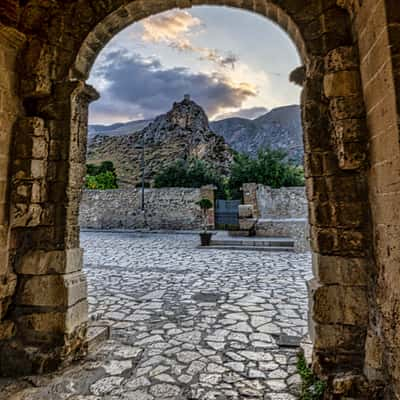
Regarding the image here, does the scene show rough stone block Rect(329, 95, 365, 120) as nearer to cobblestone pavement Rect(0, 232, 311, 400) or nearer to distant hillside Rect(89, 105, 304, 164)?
cobblestone pavement Rect(0, 232, 311, 400)

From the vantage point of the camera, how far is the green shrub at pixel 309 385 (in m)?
1.75

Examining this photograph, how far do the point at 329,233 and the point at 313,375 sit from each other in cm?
104

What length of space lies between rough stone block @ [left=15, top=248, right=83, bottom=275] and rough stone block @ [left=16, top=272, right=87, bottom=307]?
0.16ft

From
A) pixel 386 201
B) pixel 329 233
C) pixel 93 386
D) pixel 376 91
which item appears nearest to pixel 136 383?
pixel 93 386

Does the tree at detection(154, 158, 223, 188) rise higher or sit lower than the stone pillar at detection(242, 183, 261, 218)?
higher

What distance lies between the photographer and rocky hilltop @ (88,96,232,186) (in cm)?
2883

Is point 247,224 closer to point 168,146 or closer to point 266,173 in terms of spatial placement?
point 266,173

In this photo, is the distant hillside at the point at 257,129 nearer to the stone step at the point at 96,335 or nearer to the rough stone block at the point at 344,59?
the rough stone block at the point at 344,59

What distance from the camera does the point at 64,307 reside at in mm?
2182

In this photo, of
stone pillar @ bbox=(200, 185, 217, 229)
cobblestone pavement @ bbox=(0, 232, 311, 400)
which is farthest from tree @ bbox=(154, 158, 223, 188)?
cobblestone pavement @ bbox=(0, 232, 311, 400)

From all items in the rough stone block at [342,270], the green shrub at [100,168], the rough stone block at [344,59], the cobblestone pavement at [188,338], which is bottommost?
the cobblestone pavement at [188,338]

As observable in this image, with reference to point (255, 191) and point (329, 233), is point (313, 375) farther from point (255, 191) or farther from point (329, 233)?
point (255, 191)

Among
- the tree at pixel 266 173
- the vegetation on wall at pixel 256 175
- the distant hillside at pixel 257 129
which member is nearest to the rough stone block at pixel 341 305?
the vegetation on wall at pixel 256 175

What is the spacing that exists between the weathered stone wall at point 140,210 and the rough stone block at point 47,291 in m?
13.4
